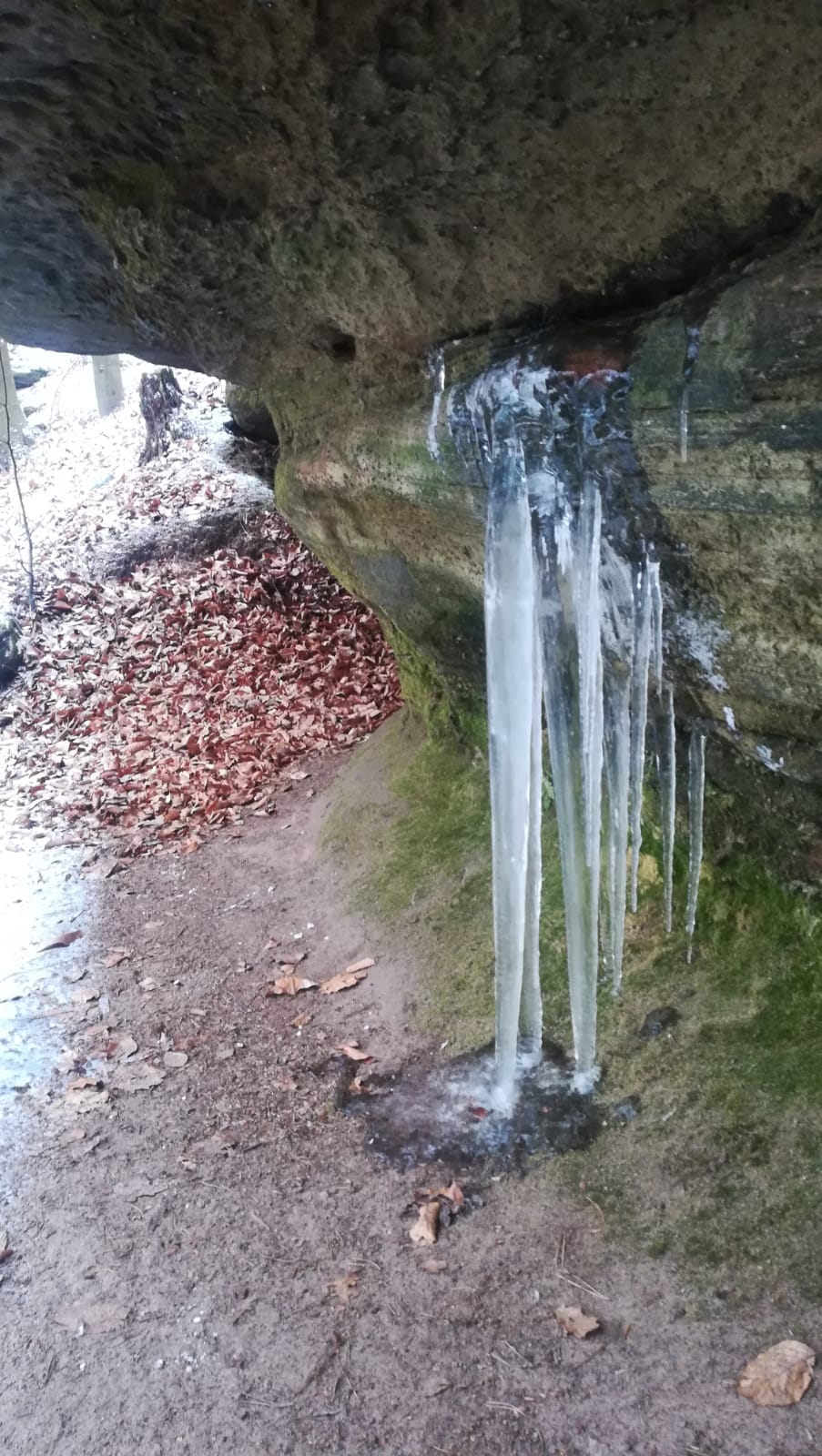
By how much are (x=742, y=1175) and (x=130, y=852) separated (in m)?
5.24

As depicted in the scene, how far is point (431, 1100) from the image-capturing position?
4.61m

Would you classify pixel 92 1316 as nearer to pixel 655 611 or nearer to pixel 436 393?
pixel 655 611

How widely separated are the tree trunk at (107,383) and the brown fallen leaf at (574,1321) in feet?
61.8

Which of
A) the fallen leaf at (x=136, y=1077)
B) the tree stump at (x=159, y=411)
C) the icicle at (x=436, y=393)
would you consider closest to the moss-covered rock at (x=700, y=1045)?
the fallen leaf at (x=136, y=1077)

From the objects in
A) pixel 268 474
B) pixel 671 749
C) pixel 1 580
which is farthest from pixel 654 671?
pixel 1 580

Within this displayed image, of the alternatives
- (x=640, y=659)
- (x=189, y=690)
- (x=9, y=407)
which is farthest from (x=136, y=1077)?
(x=9, y=407)

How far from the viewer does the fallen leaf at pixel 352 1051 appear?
16.5ft

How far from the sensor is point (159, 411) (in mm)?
13617

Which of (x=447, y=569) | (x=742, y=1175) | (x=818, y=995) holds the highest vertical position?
(x=447, y=569)

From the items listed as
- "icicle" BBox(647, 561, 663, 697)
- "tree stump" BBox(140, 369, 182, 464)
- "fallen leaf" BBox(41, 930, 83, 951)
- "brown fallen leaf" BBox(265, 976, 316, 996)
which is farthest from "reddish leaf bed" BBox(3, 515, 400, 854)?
"icicle" BBox(647, 561, 663, 697)

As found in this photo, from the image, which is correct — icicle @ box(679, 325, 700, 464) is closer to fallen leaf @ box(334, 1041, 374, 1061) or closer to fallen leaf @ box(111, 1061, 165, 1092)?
fallen leaf @ box(334, 1041, 374, 1061)

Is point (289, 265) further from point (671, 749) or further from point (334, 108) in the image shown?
point (671, 749)

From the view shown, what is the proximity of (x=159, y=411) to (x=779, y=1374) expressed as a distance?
13.4 meters

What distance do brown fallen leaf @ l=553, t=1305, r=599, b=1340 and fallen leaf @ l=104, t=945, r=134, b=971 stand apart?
378cm
